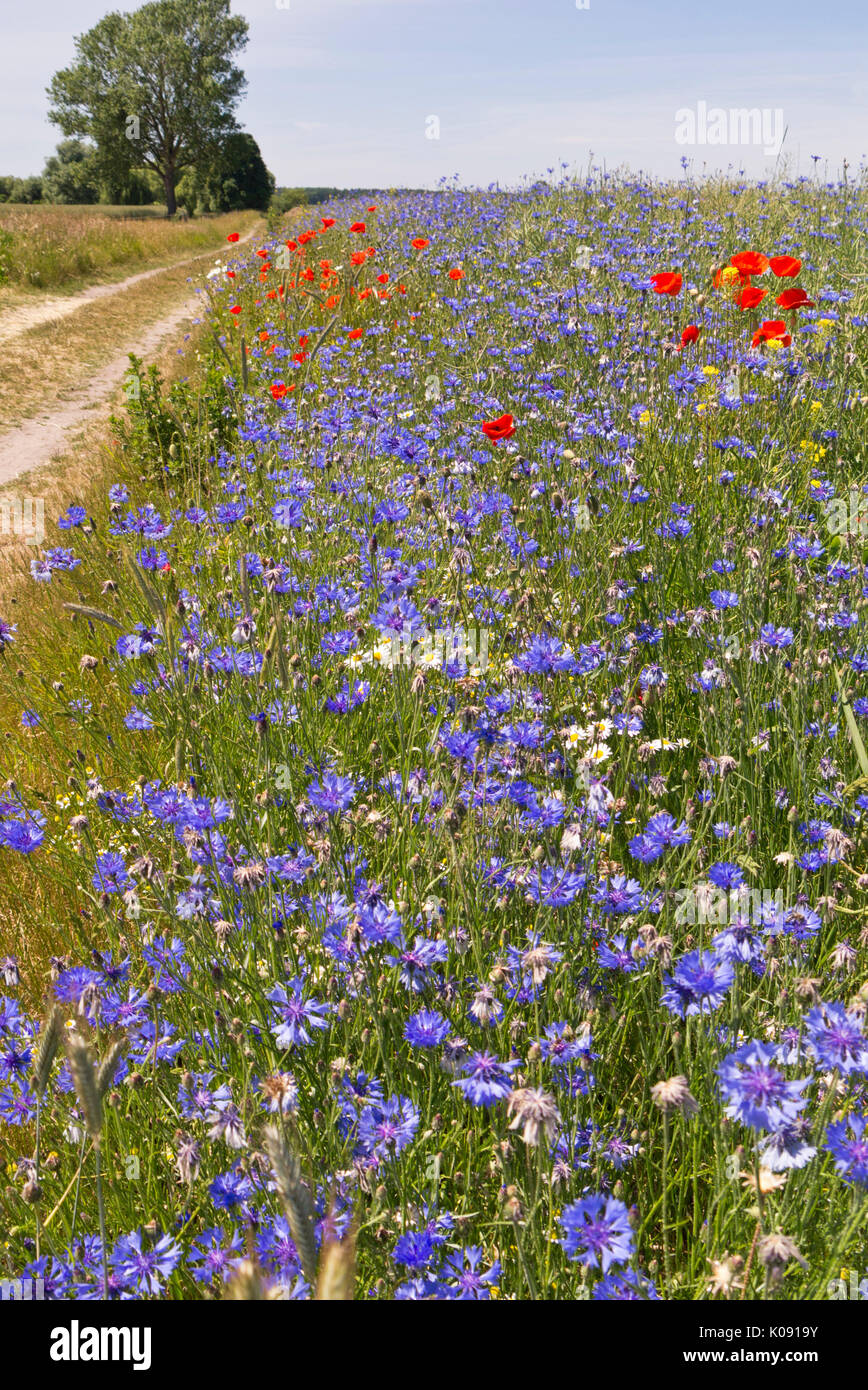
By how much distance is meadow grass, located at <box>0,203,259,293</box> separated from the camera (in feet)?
53.8

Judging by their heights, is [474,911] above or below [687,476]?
below

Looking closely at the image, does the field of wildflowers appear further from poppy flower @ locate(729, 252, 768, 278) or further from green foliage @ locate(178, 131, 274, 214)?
green foliage @ locate(178, 131, 274, 214)

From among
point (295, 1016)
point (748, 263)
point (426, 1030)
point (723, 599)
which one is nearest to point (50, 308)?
point (748, 263)

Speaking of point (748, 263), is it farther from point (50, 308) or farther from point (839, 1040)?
point (50, 308)

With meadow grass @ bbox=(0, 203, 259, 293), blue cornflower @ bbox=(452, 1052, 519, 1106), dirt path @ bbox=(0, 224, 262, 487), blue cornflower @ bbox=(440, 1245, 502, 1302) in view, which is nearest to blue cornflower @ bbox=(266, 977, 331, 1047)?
blue cornflower @ bbox=(452, 1052, 519, 1106)

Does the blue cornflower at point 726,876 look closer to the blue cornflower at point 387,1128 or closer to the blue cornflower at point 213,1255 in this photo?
the blue cornflower at point 387,1128

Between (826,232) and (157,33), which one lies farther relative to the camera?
(157,33)

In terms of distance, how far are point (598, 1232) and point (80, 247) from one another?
21.2 meters

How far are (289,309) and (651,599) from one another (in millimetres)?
6125

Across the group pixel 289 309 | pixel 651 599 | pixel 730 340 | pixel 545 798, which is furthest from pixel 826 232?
pixel 545 798

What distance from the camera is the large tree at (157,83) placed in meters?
43.2

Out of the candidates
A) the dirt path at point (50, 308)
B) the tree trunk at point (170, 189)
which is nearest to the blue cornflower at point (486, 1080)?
the dirt path at point (50, 308)
